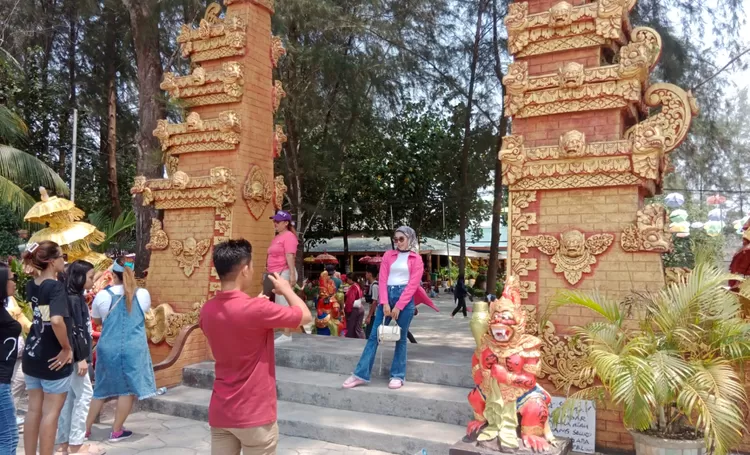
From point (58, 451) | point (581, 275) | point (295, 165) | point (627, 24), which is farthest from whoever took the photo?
point (295, 165)

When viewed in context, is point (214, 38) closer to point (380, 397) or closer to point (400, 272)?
point (400, 272)

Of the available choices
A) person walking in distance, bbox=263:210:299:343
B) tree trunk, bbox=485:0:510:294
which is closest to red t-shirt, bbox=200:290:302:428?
person walking in distance, bbox=263:210:299:343

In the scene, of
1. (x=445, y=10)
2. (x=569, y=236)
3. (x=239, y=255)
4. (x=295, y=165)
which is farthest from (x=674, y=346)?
(x=445, y=10)

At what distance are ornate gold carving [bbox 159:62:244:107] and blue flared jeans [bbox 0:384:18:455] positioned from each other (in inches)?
167

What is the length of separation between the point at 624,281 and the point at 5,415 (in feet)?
14.5

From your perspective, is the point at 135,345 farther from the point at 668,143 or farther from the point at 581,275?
the point at 668,143

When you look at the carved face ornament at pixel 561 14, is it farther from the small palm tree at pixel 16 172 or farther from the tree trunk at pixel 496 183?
the small palm tree at pixel 16 172

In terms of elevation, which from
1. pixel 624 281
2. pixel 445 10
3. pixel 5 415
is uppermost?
pixel 445 10

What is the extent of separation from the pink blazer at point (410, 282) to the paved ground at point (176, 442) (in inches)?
51.3

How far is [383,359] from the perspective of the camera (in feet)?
18.4

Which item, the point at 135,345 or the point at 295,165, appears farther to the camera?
the point at 295,165

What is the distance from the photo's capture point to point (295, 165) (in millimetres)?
14109

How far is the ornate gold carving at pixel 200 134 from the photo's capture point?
6559 mm

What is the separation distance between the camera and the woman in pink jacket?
5.06 m
